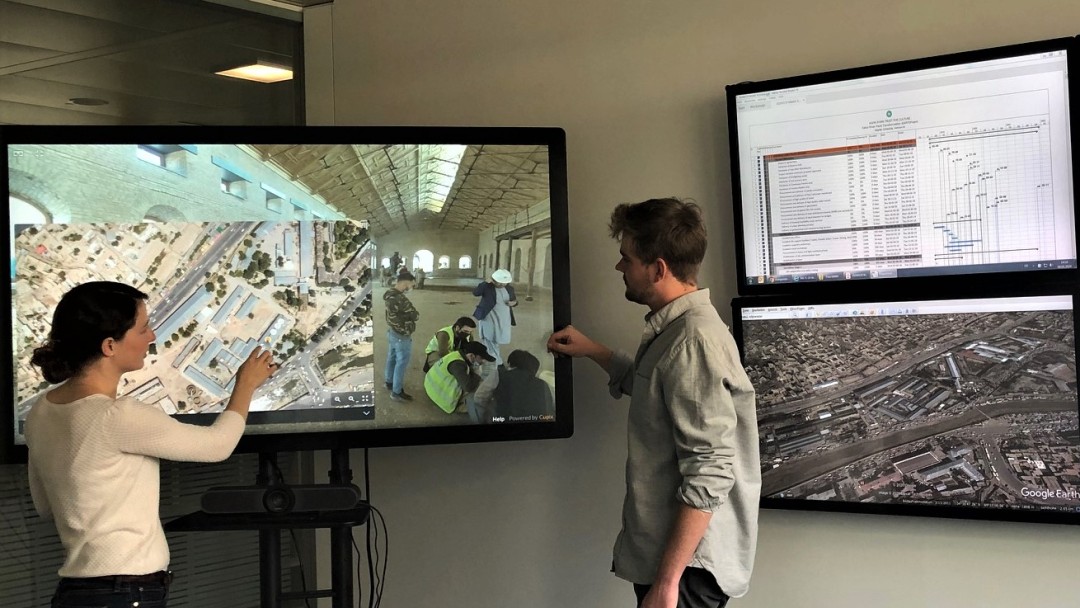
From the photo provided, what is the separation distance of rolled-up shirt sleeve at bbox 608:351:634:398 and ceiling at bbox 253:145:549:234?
44cm

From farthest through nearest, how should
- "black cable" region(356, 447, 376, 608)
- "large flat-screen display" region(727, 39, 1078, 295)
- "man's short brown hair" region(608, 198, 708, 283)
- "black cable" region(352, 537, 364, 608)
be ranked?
"black cable" region(352, 537, 364, 608) < "black cable" region(356, 447, 376, 608) < "large flat-screen display" region(727, 39, 1078, 295) < "man's short brown hair" region(608, 198, 708, 283)

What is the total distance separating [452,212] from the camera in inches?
96.7

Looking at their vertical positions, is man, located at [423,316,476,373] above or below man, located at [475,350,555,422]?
above

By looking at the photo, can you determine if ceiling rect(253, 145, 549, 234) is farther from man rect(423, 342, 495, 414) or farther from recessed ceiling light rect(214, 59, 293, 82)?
recessed ceiling light rect(214, 59, 293, 82)

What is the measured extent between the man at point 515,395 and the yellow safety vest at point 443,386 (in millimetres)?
49

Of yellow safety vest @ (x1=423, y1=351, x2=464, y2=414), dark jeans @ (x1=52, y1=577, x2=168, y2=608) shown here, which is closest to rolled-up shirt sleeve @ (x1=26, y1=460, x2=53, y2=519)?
dark jeans @ (x1=52, y1=577, x2=168, y2=608)

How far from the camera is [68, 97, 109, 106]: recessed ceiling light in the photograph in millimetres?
2609

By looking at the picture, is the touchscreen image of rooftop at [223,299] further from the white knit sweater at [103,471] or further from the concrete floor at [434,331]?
the white knit sweater at [103,471]

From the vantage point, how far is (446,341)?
245cm

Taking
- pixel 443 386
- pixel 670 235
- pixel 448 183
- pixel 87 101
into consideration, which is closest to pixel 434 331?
pixel 443 386

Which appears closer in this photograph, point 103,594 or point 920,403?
point 103,594

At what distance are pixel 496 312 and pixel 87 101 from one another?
1393 mm

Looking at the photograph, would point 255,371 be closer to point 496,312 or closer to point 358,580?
point 496,312

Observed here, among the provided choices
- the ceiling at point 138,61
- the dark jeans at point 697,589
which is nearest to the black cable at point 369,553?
the dark jeans at point 697,589
